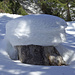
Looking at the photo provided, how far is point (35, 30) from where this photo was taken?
205 cm

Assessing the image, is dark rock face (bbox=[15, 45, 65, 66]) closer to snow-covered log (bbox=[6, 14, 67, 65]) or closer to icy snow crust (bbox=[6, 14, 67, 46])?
snow-covered log (bbox=[6, 14, 67, 65])

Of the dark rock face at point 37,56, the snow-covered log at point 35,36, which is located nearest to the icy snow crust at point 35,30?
the snow-covered log at point 35,36

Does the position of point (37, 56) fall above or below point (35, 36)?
below

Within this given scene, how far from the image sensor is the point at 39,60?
6.81ft

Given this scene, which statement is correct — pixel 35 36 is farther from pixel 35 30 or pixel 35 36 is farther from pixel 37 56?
pixel 37 56

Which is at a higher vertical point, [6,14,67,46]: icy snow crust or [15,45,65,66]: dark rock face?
[6,14,67,46]: icy snow crust

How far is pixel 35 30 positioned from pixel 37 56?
1.40ft

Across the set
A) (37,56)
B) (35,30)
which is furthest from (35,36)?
(37,56)

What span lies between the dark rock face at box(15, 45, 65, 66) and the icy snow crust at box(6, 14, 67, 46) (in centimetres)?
10

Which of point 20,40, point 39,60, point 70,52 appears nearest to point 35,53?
point 39,60

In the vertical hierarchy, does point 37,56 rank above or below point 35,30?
below

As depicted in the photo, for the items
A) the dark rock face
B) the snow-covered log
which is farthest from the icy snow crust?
the dark rock face

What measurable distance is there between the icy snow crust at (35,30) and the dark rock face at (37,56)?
101 millimetres

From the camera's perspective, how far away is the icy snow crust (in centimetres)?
205
